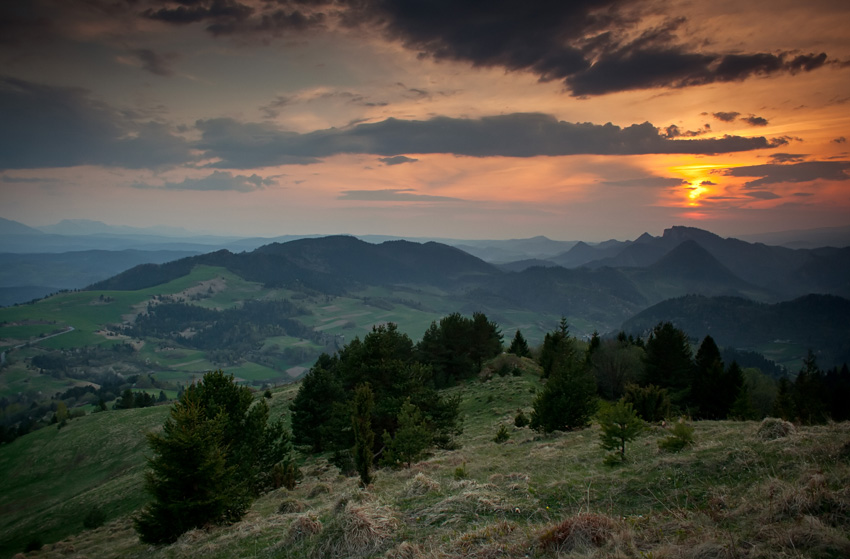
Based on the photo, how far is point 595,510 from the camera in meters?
10.3

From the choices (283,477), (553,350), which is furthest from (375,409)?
(553,350)

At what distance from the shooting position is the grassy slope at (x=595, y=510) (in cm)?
751

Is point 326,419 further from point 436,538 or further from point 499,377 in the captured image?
point 436,538

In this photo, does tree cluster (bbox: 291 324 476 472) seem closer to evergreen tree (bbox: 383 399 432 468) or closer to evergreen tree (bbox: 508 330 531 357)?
evergreen tree (bbox: 383 399 432 468)

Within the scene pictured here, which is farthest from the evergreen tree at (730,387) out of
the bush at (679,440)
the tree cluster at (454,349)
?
the bush at (679,440)

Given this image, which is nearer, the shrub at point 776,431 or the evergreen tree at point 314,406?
the shrub at point 776,431

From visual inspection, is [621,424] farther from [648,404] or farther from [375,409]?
[375,409]

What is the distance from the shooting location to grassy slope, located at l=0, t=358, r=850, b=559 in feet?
24.6

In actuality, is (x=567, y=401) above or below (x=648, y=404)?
above

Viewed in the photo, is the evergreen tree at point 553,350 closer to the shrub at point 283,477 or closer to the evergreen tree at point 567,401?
the evergreen tree at point 567,401

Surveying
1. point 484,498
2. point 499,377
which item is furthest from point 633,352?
point 484,498

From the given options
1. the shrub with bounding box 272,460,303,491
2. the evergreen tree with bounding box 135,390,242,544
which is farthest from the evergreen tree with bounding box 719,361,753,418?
the evergreen tree with bounding box 135,390,242,544

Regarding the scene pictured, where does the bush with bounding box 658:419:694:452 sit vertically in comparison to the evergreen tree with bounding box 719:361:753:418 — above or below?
above

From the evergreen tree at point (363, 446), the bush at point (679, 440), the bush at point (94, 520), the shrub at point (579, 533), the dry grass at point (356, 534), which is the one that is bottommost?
the bush at point (94, 520)
